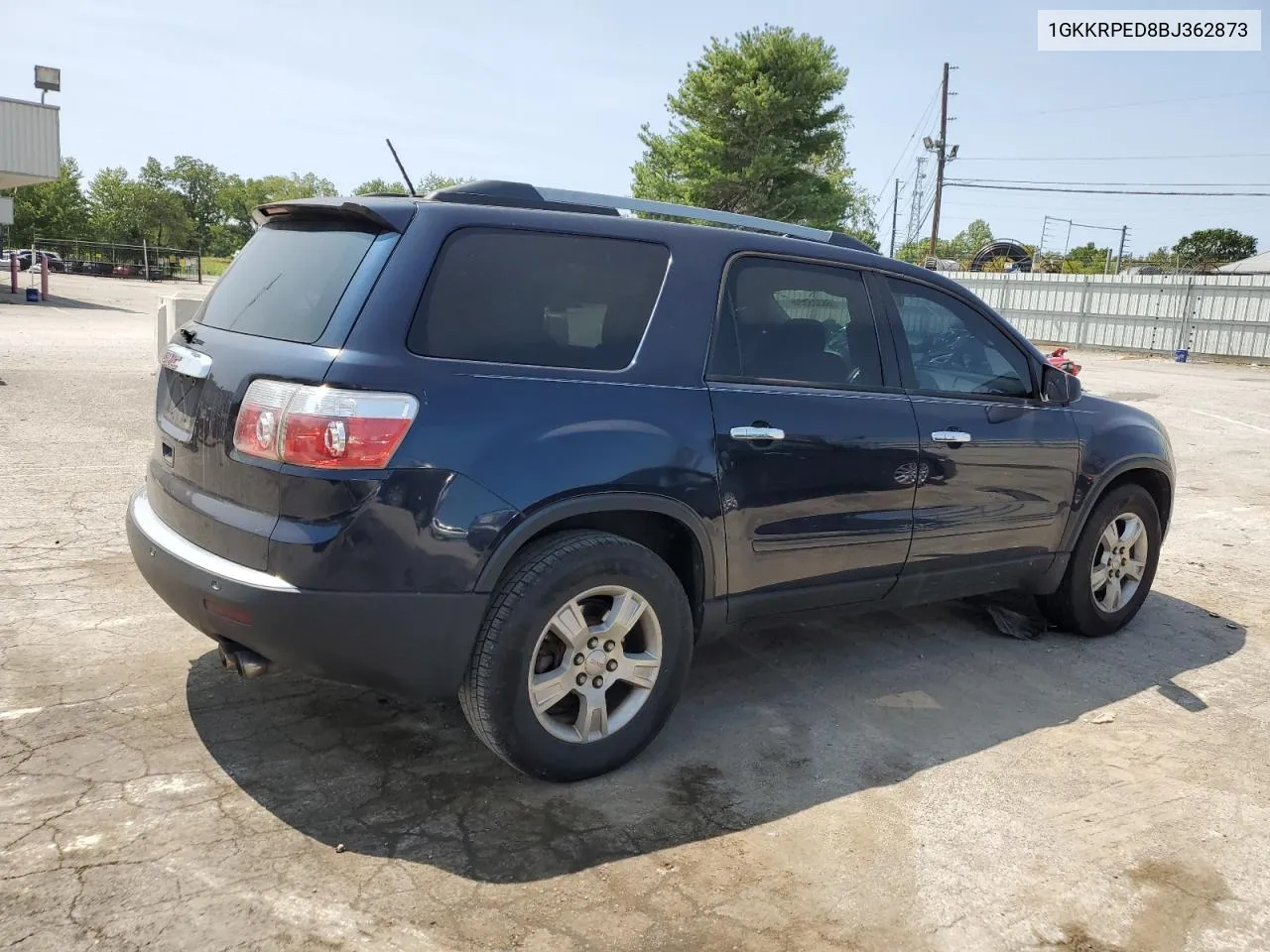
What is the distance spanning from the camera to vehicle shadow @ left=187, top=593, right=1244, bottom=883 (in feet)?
9.73

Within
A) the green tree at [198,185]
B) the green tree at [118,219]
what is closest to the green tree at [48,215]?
the green tree at [118,219]

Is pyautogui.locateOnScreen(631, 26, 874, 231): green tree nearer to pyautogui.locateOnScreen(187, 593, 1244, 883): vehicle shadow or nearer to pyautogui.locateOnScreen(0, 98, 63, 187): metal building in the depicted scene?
pyautogui.locateOnScreen(0, 98, 63, 187): metal building

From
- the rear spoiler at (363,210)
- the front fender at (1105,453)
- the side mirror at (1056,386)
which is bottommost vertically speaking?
the front fender at (1105,453)

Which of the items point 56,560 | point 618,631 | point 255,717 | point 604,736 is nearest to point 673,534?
point 618,631

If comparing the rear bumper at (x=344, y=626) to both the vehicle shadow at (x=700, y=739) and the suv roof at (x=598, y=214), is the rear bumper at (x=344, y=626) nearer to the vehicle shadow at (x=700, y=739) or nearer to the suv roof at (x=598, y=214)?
the vehicle shadow at (x=700, y=739)

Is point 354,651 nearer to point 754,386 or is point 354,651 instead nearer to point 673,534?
point 673,534

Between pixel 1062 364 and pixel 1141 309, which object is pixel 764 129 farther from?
pixel 1062 364

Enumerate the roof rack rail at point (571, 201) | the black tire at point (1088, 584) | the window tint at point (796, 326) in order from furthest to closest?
the black tire at point (1088, 584), the window tint at point (796, 326), the roof rack rail at point (571, 201)

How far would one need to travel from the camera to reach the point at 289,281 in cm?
325

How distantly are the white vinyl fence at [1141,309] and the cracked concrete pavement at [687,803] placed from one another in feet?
77.9

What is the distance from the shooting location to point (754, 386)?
3584mm

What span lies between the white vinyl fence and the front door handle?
24337 mm

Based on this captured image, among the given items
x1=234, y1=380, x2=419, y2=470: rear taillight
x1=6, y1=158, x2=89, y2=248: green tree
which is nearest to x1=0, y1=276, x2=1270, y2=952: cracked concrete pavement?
x1=234, y1=380, x2=419, y2=470: rear taillight

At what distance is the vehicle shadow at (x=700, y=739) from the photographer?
2.97 m
